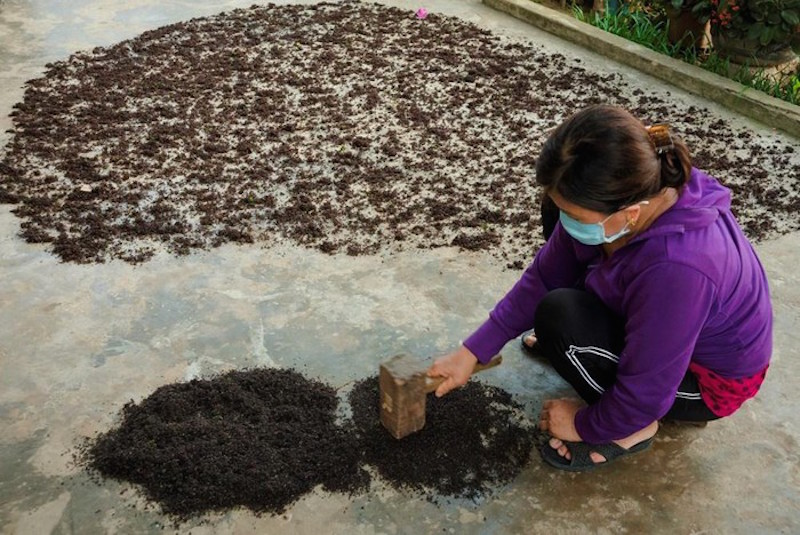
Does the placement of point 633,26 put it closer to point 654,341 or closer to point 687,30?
point 687,30

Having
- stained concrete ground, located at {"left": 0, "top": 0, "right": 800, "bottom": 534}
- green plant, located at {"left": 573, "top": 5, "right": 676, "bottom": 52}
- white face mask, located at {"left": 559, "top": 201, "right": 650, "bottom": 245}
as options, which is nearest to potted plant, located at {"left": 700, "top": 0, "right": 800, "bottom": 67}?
green plant, located at {"left": 573, "top": 5, "right": 676, "bottom": 52}

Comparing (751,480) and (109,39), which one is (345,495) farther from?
(109,39)

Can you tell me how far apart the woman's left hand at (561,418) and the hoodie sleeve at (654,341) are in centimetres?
12

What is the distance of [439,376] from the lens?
194cm

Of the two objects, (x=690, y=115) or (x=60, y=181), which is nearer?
(x=60, y=181)

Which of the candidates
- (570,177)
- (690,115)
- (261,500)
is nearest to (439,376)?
(261,500)

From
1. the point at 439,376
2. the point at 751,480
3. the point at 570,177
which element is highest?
the point at 570,177

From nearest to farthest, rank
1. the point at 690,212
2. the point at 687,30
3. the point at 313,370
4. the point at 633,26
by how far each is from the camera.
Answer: the point at 690,212 < the point at 313,370 < the point at 687,30 < the point at 633,26

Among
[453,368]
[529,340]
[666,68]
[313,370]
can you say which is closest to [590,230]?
[453,368]

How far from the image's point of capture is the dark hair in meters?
1.47

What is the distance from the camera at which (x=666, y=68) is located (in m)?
4.53

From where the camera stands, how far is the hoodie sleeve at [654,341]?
1558 millimetres

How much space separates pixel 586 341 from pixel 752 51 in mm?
3538

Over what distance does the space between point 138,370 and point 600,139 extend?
5.35 feet
